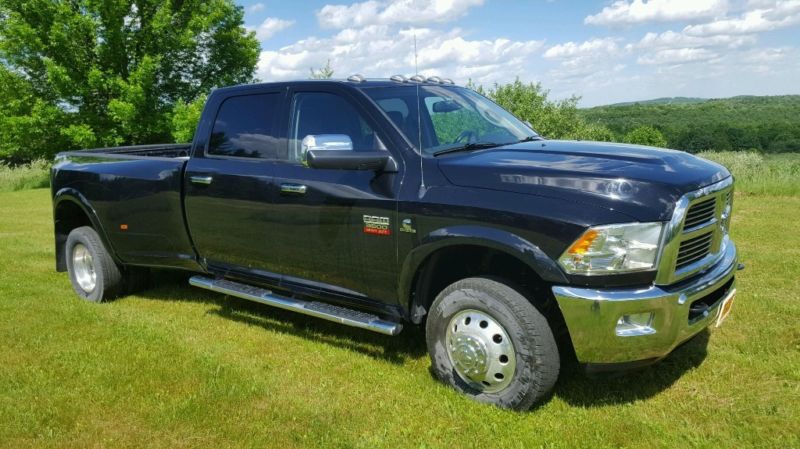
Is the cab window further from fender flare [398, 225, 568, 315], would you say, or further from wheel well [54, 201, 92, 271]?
wheel well [54, 201, 92, 271]

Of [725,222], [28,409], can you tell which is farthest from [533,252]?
[28,409]

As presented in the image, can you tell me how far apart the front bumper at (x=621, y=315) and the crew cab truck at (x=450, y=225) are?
0.03 feet

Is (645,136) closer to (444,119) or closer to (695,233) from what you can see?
(444,119)

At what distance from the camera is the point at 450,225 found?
3.76 meters

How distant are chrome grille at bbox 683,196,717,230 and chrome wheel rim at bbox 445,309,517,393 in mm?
1149

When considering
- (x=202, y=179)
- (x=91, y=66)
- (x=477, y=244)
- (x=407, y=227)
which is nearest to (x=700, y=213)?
(x=477, y=244)

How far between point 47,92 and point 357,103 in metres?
28.0

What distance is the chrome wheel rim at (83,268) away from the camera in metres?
6.62

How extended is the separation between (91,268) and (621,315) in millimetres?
5356

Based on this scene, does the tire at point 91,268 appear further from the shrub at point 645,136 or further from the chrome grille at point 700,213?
the shrub at point 645,136

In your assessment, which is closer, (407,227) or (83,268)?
(407,227)

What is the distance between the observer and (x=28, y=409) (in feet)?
13.1

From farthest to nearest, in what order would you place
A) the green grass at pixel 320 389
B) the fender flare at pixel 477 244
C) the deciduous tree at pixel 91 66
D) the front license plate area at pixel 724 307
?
1. the deciduous tree at pixel 91 66
2. the front license plate area at pixel 724 307
3. the green grass at pixel 320 389
4. the fender flare at pixel 477 244

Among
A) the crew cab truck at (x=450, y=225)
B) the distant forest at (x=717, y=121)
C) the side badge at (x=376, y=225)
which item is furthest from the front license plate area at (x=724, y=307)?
Result: the distant forest at (x=717, y=121)
